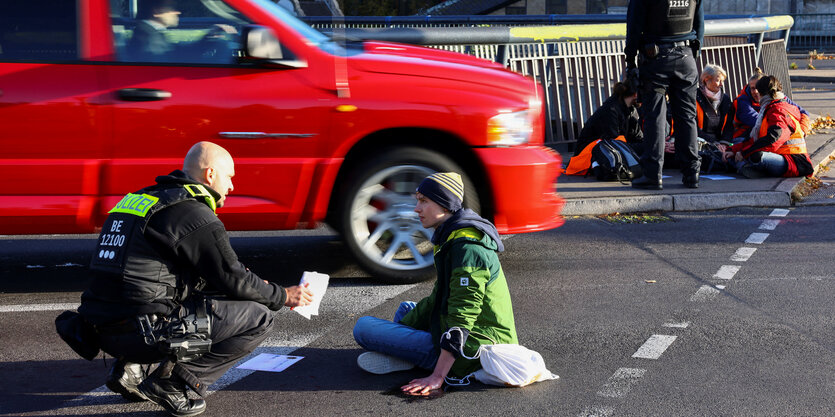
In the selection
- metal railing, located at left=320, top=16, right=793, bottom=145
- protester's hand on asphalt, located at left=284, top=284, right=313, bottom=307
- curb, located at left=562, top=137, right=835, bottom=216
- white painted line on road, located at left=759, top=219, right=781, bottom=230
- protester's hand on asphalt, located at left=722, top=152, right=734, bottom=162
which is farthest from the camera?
metal railing, located at left=320, top=16, right=793, bottom=145

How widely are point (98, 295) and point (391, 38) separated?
6728mm

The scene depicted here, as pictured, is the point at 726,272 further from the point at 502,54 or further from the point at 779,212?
the point at 502,54

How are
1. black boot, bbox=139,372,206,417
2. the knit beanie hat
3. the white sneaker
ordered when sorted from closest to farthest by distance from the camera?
black boot, bbox=139,372,206,417
the knit beanie hat
the white sneaker

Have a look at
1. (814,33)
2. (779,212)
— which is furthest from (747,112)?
(814,33)

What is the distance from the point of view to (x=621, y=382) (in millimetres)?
4414

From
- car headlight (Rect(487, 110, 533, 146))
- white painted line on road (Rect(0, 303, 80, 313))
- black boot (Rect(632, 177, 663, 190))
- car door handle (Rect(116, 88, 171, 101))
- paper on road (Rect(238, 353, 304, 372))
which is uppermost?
car door handle (Rect(116, 88, 171, 101))

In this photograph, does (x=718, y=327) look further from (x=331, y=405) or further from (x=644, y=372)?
(x=331, y=405)

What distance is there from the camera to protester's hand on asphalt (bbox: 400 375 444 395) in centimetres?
424

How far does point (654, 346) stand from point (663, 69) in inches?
Result: 175

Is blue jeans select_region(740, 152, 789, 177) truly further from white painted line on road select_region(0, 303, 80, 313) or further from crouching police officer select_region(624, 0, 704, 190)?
white painted line on road select_region(0, 303, 80, 313)

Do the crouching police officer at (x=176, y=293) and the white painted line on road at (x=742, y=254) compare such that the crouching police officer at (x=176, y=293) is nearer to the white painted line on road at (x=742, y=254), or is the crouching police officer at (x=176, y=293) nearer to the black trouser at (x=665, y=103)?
the white painted line on road at (x=742, y=254)

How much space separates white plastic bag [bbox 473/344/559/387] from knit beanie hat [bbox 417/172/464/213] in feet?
2.06

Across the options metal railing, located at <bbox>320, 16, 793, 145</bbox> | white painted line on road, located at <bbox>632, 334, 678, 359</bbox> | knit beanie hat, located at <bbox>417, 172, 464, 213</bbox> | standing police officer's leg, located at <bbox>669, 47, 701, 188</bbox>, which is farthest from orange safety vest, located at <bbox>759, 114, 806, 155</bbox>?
knit beanie hat, located at <bbox>417, 172, 464, 213</bbox>

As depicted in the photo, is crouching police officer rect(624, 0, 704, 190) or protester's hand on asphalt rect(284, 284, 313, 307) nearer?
protester's hand on asphalt rect(284, 284, 313, 307)
